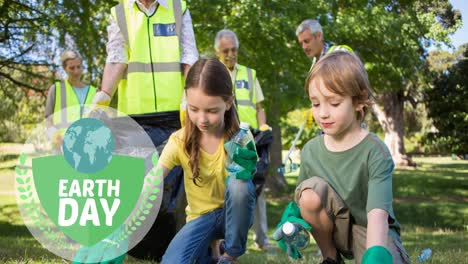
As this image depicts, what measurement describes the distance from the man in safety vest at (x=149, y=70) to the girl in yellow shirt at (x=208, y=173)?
1.99 ft

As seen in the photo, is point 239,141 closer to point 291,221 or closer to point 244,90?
point 291,221

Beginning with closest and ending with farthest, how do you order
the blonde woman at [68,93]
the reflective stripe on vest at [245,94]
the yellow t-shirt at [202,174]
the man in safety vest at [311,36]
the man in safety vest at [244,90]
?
the yellow t-shirt at [202,174]
the man in safety vest at [311,36]
the man in safety vest at [244,90]
the blonde woman at [68,93]
the reflective stripe on vest at [245,94]

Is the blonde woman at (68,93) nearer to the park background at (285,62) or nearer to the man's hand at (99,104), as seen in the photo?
the park background at (285,62)

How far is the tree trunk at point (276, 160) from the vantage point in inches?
478

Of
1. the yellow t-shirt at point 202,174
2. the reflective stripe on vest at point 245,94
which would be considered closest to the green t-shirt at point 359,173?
the yellow t-shirt at point 202,174

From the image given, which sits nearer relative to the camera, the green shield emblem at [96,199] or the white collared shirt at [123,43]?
the green shield emblem at [96,199]

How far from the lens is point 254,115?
557cm

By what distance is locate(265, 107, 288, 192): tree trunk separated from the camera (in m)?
12.1

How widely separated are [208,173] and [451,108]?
1278 centimetres

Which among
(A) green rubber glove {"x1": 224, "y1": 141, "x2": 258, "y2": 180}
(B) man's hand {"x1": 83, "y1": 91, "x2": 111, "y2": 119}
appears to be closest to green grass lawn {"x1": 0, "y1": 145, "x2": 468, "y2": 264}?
(B) man's hand {"x1": 83, "y1": 91, "x2": 111, "y2": 119}

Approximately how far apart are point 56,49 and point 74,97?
153 inches

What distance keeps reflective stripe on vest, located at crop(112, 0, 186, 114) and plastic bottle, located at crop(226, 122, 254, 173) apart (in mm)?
915

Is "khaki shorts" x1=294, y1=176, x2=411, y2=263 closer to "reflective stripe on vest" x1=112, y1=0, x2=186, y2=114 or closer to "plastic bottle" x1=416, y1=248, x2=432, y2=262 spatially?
"plastic bottle" x1=416, y1=248, x2=432, y2=262

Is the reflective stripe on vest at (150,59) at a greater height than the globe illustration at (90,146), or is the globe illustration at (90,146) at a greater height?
the reflective stripe on vest at (150,59)
